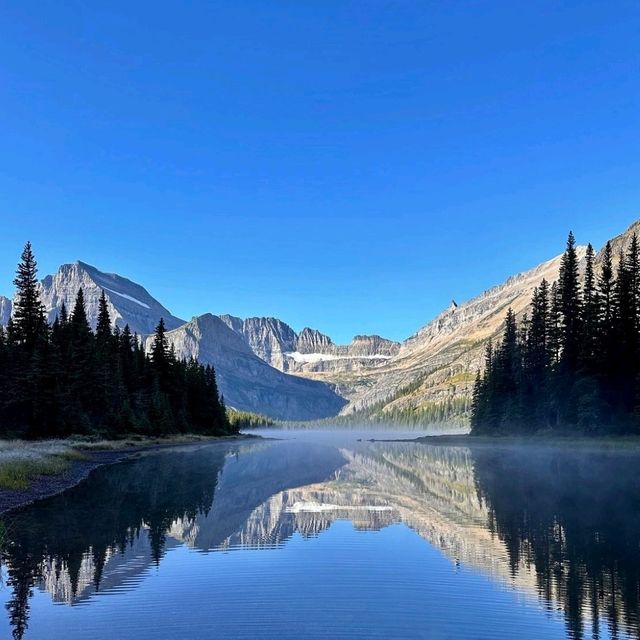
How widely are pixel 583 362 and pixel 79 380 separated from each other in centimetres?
6582

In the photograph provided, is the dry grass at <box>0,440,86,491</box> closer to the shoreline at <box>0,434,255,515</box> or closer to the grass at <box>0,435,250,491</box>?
the grass at <box>0,435,250,491</box>

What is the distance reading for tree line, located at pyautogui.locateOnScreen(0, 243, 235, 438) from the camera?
65.0m

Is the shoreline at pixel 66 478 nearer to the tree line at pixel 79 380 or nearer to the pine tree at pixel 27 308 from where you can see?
the tree line at pixel 79 380

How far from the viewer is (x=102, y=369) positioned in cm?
8181

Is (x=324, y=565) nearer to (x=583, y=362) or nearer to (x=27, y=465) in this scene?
(x=27, y=465)

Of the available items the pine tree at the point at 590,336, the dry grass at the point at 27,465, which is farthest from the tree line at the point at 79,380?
the pine tree at the point at 590,336

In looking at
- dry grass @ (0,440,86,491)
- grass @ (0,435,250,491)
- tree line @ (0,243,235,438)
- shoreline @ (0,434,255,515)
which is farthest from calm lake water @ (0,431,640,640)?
tree line @ (0,243,235,438)

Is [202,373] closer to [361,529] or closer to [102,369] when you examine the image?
[102,369]

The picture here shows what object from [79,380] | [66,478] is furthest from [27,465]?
[79,380]

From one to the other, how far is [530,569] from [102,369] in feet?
245

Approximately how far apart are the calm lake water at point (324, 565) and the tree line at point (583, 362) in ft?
120

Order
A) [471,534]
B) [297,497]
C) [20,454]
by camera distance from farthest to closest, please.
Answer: [20,454] → [297,497] → [471,534]

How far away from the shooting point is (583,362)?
7388cm

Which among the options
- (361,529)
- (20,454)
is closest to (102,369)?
(20,454)
